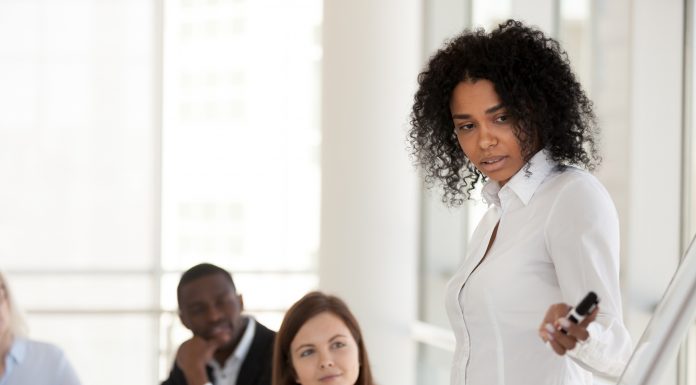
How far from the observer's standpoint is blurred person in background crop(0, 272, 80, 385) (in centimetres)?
370

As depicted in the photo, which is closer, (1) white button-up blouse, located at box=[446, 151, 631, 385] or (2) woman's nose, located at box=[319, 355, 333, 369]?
(1) white button-up blouse, located at box=[446, 151, 631, 385]

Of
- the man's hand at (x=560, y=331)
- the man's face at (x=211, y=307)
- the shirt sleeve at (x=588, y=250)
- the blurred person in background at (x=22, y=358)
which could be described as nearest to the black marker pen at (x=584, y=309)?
the man's hand at (x=560, y=331)

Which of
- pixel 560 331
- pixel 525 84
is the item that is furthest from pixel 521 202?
pixel 560 331

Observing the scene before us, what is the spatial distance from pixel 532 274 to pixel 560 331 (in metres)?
0.38

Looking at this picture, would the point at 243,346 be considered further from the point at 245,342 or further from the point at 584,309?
the point at 584,309

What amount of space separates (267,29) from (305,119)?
1.87 ft

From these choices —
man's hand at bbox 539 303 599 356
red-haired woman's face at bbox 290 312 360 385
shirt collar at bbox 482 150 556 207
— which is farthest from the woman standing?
red-haired woman's face at bbox 290 312 360 385

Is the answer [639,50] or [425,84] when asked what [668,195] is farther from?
[425,84]

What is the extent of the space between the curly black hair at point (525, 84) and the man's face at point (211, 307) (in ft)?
4.11

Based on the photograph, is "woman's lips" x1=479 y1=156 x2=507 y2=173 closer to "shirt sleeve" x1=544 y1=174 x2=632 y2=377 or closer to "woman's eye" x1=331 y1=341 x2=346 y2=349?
"shirt sleeve" x1=544 y1=174 x2=632 y2=377

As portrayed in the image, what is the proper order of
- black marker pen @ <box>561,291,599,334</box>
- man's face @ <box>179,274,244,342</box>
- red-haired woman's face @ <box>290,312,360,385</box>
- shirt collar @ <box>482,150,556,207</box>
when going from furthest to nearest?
man's face @ <box>179,274,244,342</box>
red-haired woman's face @ <box>290,312,360,385</box>
shirt collar @ <box>482,150,556,207</box>
black marker pen @ <box>561,291,599,334</box>

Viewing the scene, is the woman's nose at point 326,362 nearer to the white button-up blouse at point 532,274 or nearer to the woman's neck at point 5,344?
the white button-up blouse at point 532,274

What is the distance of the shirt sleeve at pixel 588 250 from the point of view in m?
1.55

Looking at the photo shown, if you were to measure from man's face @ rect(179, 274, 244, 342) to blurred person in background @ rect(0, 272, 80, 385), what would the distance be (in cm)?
89
